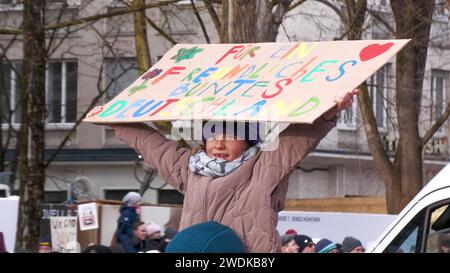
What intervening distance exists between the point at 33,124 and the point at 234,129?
482 cm

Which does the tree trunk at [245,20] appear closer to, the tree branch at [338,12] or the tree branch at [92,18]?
Answer: the tree branch at [92,18]

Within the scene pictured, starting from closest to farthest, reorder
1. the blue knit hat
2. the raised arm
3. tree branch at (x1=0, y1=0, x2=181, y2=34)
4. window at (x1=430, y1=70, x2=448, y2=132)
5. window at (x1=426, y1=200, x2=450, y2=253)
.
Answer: the blue knit hat, window at (x1=426, y1=200, x2=450, y2=253), the raised arm, tree branch at (x1=0, y1=0, x2=181, y2=34), window at (x1=430, y1=70, x2=448, y2=132)

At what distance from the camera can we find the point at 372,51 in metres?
5.49

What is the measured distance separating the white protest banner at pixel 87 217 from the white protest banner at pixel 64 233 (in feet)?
0.66

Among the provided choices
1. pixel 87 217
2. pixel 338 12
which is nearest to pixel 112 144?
pixel 338 12

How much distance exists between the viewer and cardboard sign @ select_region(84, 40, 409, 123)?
17.4ft

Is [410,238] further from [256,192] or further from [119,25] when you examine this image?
[119,25]

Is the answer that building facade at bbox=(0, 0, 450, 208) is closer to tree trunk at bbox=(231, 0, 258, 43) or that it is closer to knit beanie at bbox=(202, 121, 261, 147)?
tree trunk at bbox=(231, 0, 258, 43)

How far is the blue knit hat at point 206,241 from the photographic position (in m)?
4.94

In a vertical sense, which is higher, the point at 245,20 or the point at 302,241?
the point at 245,20

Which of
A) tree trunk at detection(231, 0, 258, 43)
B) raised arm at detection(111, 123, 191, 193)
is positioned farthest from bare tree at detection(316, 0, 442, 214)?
raised arm at detection(111, 123, 191, 193)

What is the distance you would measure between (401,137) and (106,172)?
644 inches

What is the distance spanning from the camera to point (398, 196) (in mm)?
18344

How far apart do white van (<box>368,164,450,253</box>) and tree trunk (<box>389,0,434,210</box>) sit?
12.5 metres
